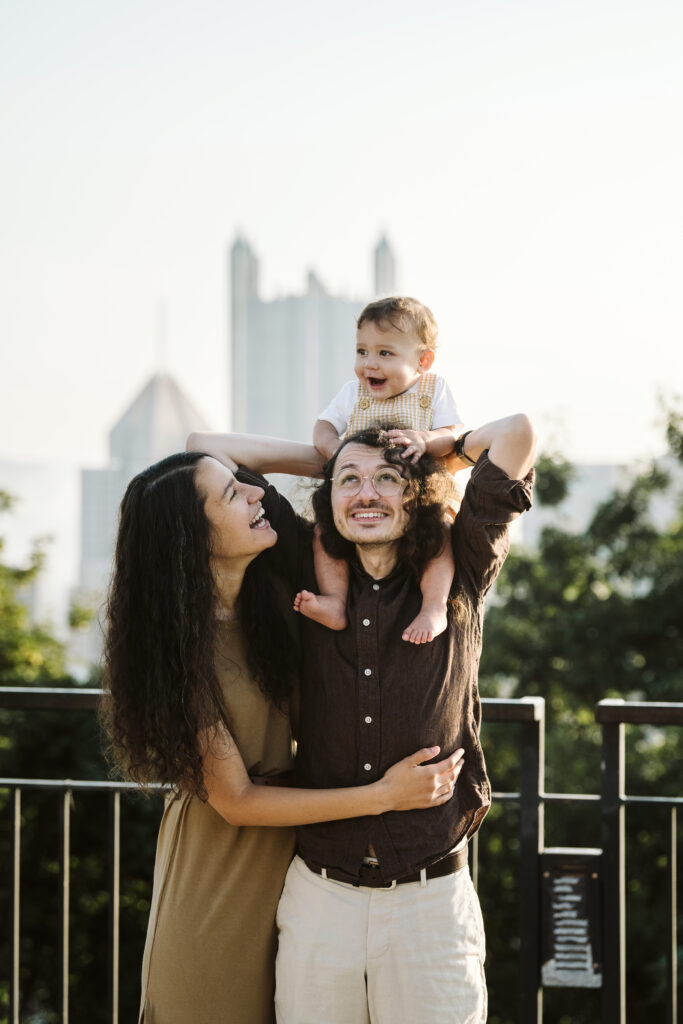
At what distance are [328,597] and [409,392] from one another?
81cm

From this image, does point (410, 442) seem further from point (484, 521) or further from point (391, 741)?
point (391, 741)

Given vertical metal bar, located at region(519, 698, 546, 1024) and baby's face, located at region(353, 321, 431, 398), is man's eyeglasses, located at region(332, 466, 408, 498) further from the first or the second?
vertical metal bar, located at region(519, 698, 546, 1024)

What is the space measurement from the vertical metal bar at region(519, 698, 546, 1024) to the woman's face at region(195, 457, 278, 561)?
893 millimetres

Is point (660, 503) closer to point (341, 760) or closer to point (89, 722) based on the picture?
point (89, 722)

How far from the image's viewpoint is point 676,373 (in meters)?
12.5

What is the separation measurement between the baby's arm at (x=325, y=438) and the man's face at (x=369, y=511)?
375 millimetres

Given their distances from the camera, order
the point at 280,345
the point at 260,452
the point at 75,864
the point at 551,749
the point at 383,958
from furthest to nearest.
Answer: the point at 280,345, the point at 551,749, the point at 75,864, the point at 260,452, the point at 383,958

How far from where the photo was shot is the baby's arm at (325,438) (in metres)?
2.52

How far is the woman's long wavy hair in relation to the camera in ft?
6.64

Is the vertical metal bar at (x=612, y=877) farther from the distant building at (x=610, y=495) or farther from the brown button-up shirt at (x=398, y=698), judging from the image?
the distant building at (x=610, y=495)

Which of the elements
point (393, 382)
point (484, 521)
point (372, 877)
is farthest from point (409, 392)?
point (372, 877)

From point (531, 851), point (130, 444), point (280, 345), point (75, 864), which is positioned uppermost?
point (280, 345)

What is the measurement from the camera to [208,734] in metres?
2.00

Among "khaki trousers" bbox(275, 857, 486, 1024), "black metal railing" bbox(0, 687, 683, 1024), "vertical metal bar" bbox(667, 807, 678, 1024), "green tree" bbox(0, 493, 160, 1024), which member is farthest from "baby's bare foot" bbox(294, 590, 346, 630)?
"green tree" bbox(0, 493, 160, 1024)
